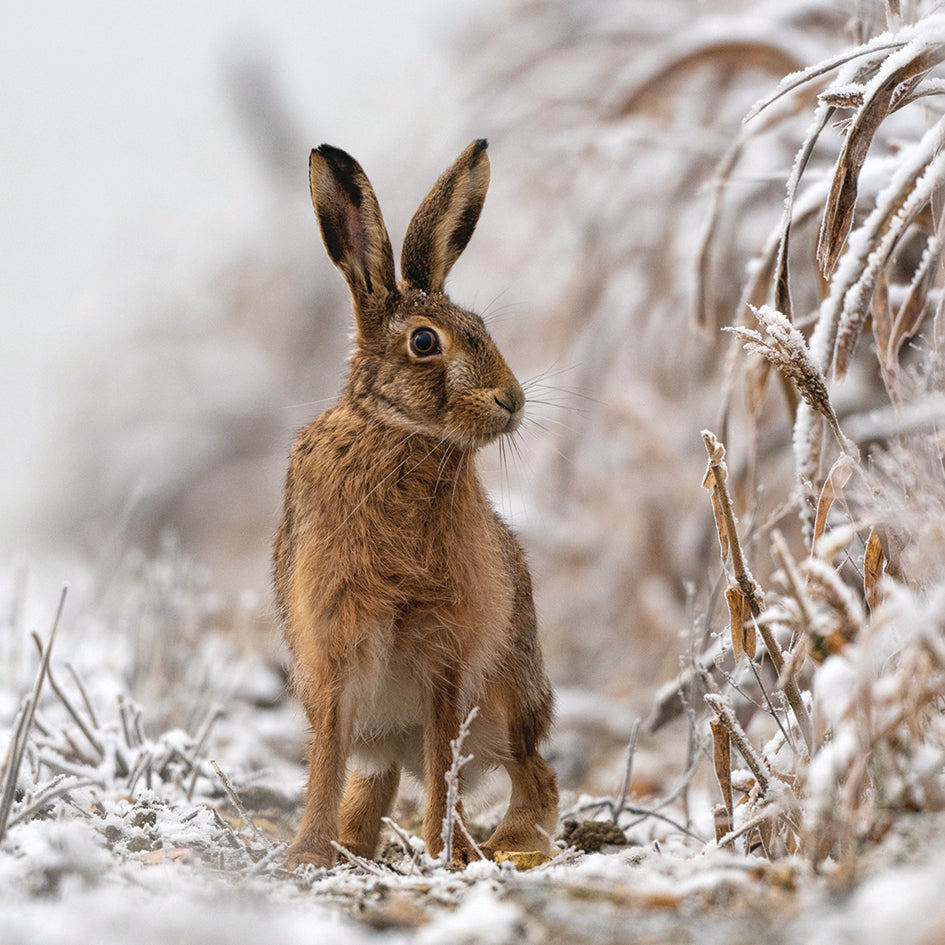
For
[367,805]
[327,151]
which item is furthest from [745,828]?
[327,151]

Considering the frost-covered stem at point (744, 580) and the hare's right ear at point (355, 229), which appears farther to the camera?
the hare's right ear at point (355, 229)

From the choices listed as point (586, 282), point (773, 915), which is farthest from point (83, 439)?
point (773, 915)

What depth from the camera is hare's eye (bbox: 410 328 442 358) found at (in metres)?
3.03

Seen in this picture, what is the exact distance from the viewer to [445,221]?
10.2 ft

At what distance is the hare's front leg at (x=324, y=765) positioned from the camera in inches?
104

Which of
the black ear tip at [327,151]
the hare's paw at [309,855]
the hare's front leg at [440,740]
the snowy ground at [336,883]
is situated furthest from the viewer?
the black ear tip at [327,151]

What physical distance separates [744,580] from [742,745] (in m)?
0.32

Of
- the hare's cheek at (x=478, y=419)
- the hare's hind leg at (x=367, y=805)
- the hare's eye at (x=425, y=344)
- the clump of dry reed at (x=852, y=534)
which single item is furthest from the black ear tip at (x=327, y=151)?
the hare's hind leg at (x=367, y=805)

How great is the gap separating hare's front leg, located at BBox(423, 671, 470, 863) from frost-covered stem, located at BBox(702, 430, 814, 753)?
0.88m

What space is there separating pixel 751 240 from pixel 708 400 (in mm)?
819

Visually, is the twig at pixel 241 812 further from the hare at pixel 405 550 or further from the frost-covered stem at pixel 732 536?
the frost-covered stem at pixel 732 536

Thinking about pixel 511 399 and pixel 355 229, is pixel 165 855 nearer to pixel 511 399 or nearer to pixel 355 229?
pixel 511 399

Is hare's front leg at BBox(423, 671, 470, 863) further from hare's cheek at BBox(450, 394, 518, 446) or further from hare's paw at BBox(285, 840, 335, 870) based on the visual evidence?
hare's cheek at BBox(450, 394, 518, 446)

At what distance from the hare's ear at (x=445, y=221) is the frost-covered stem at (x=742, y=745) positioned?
1.47 metres
